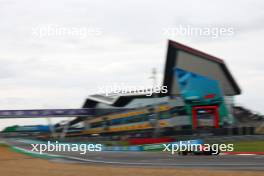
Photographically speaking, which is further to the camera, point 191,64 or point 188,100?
point 191,64

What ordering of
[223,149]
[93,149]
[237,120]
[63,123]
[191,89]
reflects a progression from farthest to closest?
1. [63,123]
2. [237,120]
3. [191,89]
4. [93,149]
5. [223,149]

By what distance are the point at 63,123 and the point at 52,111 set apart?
28.7 m

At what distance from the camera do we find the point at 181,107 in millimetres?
86812

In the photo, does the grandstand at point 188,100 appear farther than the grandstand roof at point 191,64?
No

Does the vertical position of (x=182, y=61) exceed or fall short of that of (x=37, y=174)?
it exceeds it

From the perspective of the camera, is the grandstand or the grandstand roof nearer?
the grandstand

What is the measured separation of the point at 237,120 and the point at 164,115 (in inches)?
568

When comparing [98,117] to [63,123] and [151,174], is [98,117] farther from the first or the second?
[151,174]

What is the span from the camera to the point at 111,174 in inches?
817

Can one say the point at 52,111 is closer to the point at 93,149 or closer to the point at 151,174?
the point at 93,149

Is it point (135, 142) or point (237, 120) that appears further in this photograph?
point (237, 120)

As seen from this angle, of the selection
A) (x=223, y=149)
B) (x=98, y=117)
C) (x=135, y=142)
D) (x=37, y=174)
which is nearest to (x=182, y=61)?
(x=98, y=117)

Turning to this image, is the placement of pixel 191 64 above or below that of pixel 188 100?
above

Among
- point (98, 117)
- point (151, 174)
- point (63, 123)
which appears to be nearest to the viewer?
point (151, 174)
